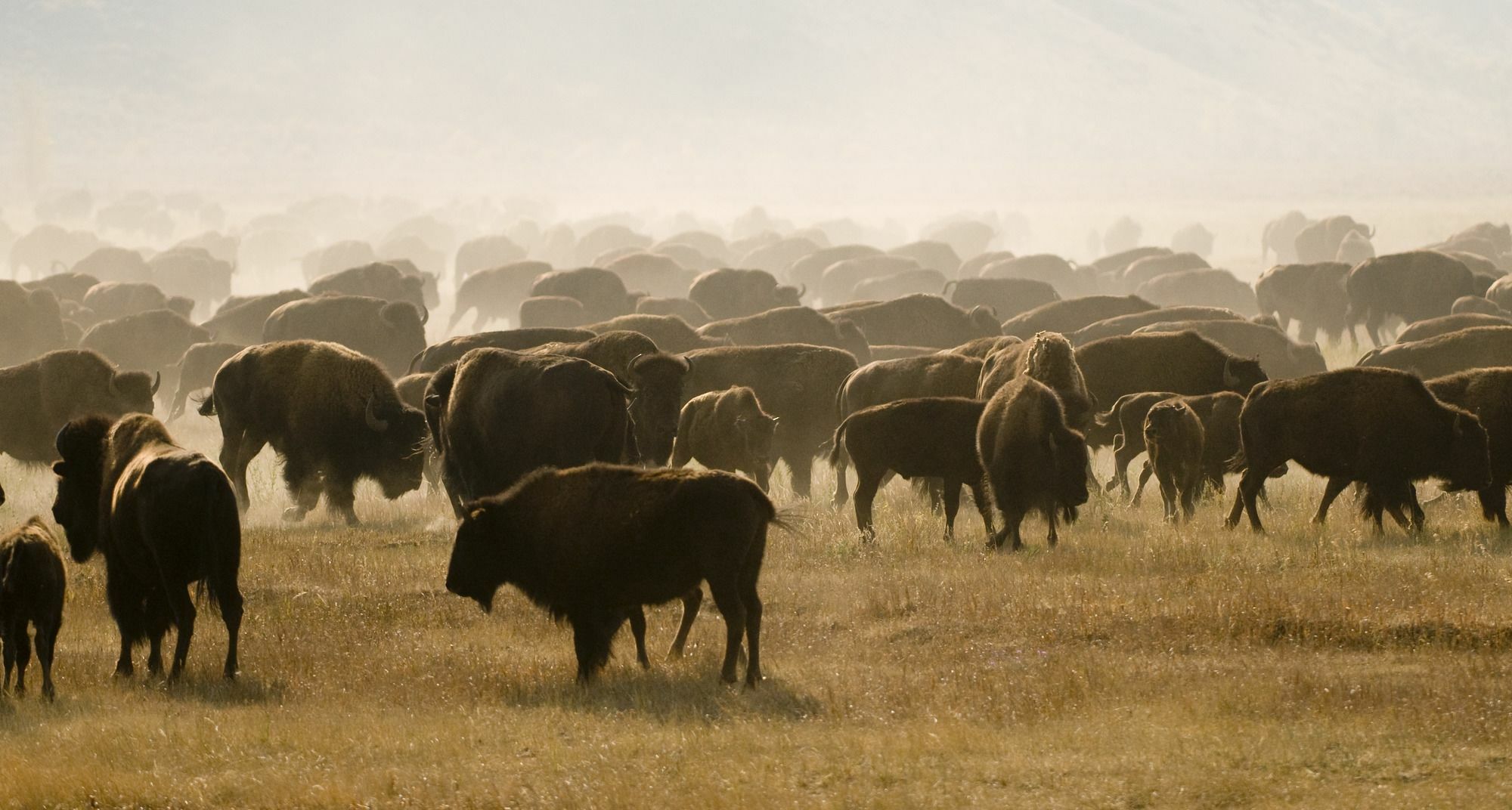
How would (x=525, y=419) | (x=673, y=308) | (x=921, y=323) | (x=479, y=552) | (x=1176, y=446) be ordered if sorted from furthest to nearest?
1. (x=673, y=308)
2. (x=921, y=323)
3. (x=1176, y=446)
4. (x=525, y=419)
5. (x=479, y=552)

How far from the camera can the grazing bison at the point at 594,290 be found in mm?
39750

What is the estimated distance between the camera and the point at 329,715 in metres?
8.55

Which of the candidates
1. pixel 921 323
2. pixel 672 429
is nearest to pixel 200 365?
pixel 921 323

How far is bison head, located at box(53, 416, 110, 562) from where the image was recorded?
10.5m


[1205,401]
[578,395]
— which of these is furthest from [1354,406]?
[578,395]

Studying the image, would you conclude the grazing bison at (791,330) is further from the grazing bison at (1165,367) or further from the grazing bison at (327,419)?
the grazing bison at (327,419)

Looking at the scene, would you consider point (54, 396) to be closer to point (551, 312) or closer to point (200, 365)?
point (200, 365)

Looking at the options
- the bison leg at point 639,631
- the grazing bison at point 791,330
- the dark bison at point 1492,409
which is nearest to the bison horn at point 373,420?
the bison leg at point 639,631

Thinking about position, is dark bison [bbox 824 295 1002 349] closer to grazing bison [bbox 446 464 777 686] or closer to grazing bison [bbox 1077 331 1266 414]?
grazing bison [bbox 1077 331 1266 414]

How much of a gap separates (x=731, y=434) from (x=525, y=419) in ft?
11.2

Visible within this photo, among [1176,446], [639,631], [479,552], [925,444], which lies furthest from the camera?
[1176,446]

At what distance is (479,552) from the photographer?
9297 millimetres

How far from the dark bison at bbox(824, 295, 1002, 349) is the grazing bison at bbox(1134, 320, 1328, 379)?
15.4 ft

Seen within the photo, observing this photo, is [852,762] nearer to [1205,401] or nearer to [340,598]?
[340,598]
